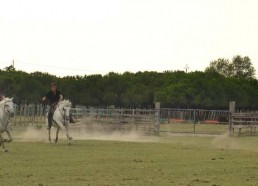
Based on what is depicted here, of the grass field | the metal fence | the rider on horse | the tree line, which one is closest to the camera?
the grass field

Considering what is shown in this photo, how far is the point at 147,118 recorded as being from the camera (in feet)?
164

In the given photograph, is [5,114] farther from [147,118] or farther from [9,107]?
[147,118]

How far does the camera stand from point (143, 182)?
15.6 metres

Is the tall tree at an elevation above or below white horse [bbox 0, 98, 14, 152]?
above

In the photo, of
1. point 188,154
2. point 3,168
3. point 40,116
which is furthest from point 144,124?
point 3,168

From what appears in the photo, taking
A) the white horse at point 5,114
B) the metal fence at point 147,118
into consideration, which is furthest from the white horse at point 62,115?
the metal fence at point 147,118

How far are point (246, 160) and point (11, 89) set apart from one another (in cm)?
7139

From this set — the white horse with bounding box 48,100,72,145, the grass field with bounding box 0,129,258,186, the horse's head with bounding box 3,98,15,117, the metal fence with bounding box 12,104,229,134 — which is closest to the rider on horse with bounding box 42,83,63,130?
the white horse with bounding box 48,100,72,145

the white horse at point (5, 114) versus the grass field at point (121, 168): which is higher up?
the white horse at point (5, 114)

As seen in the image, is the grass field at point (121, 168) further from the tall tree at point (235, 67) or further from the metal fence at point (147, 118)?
the tall tree at point (235, 67)

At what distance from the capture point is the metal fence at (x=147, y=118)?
5025cm

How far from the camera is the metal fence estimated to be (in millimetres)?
50250

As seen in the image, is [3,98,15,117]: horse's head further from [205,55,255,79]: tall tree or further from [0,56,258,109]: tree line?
[205,55,255,79]: tall tree

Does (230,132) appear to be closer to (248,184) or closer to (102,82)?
(248,184)
